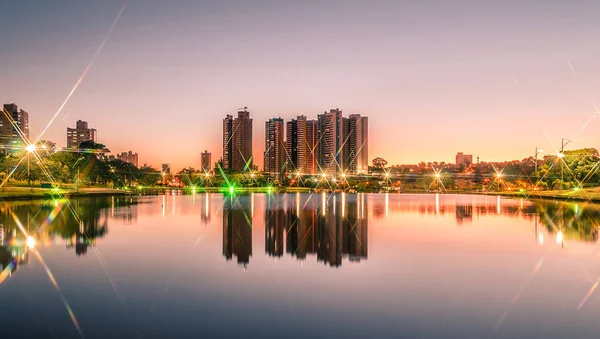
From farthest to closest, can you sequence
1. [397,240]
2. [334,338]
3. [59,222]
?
[59,222] < [397,240] < [334,338]

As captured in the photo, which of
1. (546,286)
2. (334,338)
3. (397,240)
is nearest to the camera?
(334,338)

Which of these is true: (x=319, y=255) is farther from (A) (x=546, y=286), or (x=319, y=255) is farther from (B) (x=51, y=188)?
(B) (x=51, y=188)

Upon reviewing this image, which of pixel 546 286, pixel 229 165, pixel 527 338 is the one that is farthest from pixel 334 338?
pixel 229 165

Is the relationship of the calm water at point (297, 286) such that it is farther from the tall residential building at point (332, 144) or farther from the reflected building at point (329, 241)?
the tall residential building at point (332, 144)

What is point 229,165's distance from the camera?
557 feet

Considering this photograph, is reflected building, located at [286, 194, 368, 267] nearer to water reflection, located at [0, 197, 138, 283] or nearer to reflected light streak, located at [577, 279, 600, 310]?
reflected light streak, located at [577, 279, 600, 310]

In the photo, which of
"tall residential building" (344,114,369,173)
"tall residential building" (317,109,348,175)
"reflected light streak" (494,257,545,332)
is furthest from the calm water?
"tall residential building" (344,114,369,173)

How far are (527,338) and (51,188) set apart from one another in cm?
6090

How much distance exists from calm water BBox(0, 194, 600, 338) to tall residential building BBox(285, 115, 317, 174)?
143202mm

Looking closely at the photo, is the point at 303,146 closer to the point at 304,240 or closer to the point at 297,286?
the point at 304,240

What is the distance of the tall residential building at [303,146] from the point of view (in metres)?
162

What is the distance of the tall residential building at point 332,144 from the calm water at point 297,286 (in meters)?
139

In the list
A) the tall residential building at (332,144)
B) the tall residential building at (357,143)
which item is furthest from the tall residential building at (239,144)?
the tall residential building at (357,143)

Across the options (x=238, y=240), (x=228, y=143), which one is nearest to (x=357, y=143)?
(x=228, y=143)
